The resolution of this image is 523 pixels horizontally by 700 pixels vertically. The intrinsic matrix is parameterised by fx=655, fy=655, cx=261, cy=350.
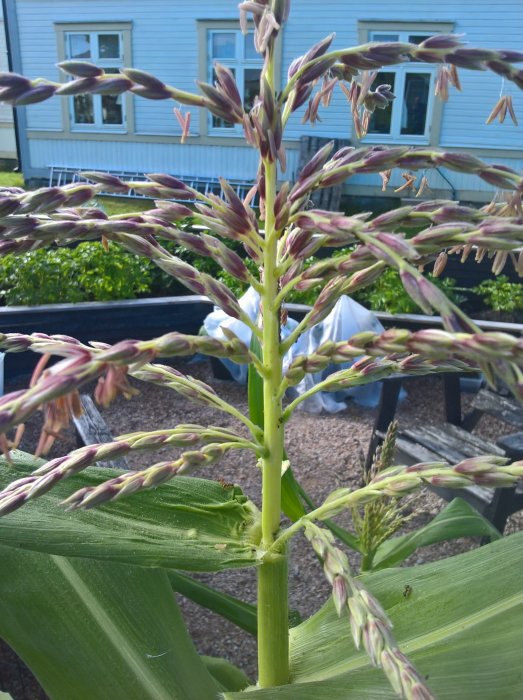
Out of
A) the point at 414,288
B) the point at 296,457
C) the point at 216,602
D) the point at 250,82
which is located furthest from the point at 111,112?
the point at 414,288

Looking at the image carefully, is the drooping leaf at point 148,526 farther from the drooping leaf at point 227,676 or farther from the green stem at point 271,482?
the drooping leaf at point 227,676

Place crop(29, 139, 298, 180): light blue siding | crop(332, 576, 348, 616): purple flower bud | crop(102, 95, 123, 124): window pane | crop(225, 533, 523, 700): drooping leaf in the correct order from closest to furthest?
crop(332, 576, 348, 616): purple flower bud < crop(225, 533, 523, 700): drooping leaf < crop(29, 139, 298, 180): light blue siding < crop(102, 95, 123, 124): window pane

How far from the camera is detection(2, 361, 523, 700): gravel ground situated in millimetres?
2906

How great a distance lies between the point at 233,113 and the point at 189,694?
3.07 ft

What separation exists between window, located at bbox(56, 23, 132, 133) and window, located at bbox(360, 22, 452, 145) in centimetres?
491

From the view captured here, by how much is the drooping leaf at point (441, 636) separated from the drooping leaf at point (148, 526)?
0.72 ft

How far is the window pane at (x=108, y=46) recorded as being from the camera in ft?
44.3

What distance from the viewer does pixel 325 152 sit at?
899mm

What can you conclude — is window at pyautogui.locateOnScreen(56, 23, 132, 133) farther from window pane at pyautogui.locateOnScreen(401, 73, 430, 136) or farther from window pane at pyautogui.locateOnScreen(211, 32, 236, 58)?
window pane at pyautogui.locateOnScreen(401, 73, 430, 136)

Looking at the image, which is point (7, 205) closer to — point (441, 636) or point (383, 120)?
point (441, 636)

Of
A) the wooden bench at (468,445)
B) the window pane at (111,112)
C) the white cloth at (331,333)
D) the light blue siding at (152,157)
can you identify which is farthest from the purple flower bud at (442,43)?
the window pane at (111,112)

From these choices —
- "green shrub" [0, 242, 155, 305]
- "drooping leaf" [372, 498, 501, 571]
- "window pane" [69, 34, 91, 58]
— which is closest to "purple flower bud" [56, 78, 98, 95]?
"drooping leaf" [372, 498, 501, 571]

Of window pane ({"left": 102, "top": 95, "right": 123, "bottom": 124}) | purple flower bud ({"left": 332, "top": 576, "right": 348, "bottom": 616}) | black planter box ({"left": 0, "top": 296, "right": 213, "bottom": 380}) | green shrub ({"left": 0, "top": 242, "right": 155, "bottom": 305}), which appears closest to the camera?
purple flower bud ({"left": 332, "top": 576, "right": 348, "bottom": 616})

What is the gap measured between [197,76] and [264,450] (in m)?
13.5
